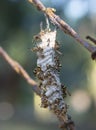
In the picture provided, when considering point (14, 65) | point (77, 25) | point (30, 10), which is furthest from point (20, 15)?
point (14, 65)

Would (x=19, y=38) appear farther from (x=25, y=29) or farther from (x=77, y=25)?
(x=77, y=25)

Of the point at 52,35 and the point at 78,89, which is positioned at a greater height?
the point at 78,89

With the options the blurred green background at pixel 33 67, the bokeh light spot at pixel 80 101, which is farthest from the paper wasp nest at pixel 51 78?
the bokeh light spot at pixel 80 101

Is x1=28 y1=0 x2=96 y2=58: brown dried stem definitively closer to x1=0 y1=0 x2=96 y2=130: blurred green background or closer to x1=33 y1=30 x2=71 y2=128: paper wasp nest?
x1=33 y1=30 x2=71 y2=128: paper wasp nest

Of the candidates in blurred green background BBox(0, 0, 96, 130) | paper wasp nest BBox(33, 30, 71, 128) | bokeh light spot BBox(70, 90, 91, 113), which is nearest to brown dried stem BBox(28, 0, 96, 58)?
paper wasp nest BBox(33, 30, 71, 128)

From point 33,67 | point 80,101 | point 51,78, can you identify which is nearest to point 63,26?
point 51,78

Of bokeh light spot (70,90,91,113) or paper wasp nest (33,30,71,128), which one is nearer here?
paper wasp nest (33,30,71,128)
